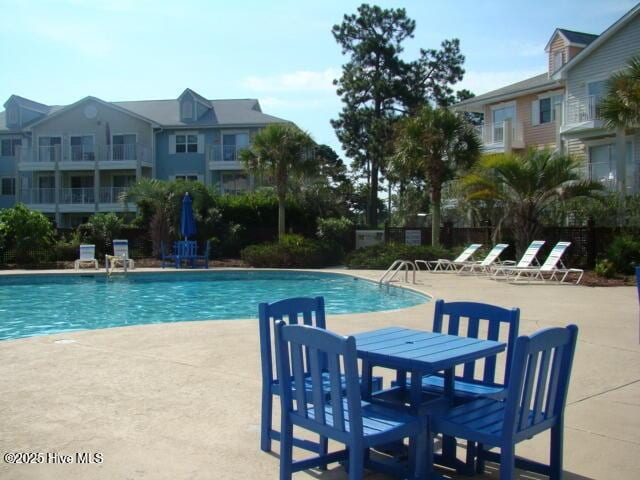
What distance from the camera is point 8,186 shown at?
42.0 metres

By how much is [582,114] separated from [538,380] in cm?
2486

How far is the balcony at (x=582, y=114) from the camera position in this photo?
2480cm

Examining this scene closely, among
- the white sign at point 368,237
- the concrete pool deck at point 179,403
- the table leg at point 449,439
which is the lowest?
the concrete pool deck at point 179,403

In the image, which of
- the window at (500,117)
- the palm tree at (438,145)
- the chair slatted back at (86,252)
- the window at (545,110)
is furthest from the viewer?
the window at (500,117)

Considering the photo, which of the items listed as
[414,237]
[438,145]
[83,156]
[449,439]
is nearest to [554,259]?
[438,145]

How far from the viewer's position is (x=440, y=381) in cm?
436

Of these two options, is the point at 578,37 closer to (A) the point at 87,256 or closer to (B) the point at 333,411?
Result: (A) the point at 87,256

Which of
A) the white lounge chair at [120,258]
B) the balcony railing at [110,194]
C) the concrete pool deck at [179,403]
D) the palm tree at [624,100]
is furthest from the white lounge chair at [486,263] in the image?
the balcony railing at [110,194]

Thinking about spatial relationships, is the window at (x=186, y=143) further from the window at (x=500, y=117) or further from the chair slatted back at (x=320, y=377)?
the chair slatted back at (x=320, y=377)

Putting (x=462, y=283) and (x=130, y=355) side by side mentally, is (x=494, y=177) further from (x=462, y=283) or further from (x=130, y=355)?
(x=130, y=355)

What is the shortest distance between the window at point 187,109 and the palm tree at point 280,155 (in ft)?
50.6

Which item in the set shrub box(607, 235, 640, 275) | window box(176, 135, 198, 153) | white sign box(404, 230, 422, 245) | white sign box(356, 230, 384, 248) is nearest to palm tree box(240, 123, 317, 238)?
white sign box(356, 230, 384, 248)

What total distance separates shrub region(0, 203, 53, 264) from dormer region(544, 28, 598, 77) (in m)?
22.5

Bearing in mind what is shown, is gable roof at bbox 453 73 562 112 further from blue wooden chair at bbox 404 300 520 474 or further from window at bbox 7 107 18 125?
window at bbox 7 107 18 125
